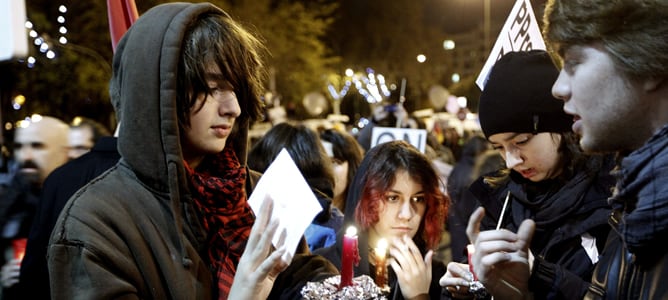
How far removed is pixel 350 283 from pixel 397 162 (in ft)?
4.43

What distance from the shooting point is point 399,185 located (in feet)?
11.5

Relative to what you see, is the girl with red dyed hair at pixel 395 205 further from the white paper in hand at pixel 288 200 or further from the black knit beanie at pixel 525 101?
the white paper in hand at pixel 288 200

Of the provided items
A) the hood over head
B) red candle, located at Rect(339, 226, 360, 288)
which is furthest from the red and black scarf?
red candle, located at Rect(339, 226, 360, 288)

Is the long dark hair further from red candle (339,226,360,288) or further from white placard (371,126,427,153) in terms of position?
white placard (371,126,427,153)

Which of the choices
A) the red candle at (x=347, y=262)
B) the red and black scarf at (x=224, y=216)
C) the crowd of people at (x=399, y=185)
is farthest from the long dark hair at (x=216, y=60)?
the red candle at (x=347, y=262)

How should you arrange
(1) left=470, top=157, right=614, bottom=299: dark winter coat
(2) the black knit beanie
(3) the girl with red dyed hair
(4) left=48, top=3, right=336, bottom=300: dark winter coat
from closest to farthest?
1. (4) left=48, top=3, right=336, bottom=300: dark winter coat
2. (1) left=470, top=157, right=614, bottom=299: dark winter coat
3. (2) the black knit beanie
4. (3) the girl with red dyed hair

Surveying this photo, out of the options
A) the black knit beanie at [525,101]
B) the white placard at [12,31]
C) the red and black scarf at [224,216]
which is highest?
the white placard at [12,31]

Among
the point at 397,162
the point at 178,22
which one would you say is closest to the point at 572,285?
the point at 397,162

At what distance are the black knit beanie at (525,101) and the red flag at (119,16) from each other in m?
1.86

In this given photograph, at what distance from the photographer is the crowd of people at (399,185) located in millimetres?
1687

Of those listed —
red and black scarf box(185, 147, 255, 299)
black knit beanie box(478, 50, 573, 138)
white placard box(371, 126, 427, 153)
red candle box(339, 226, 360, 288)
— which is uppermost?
black knit beanie box(478, 50, 573, 138)

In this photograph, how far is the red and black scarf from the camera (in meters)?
2.21

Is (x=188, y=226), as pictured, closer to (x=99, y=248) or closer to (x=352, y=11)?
(x=99, y=248)

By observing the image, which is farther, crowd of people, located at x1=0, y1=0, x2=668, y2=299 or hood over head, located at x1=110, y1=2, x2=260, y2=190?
hood over head, located at x1=110, y1=2, x2=260, y2=190
